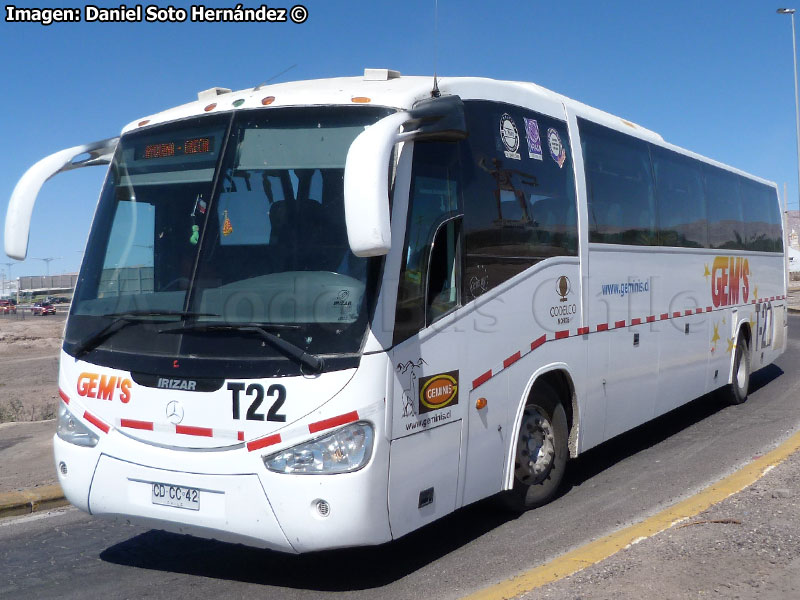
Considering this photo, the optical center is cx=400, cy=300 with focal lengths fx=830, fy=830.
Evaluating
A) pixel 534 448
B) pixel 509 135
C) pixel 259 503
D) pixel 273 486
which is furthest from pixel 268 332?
pixel 534 448

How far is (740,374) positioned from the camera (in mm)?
12203

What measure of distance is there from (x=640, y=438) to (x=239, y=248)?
6.63m

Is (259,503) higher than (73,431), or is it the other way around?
(73,431)

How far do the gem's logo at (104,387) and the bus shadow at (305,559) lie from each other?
1320mm

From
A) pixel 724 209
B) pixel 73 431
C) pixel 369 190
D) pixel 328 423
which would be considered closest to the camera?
pixel 369 190

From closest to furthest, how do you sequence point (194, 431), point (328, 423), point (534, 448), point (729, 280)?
point (328, 423) → point (194, 431) → point (534, 448) → point (729, 280)

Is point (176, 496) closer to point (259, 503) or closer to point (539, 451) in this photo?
point (259, 503)

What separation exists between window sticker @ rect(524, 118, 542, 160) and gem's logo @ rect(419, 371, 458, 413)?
2.26 meters

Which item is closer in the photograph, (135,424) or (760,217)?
(135,424)

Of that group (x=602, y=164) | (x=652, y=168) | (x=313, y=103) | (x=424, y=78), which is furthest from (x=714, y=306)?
(x=313, y=103)

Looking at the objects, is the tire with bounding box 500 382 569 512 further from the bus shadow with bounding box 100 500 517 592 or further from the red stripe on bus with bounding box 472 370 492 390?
the red stripe on bus with bounding box 472 370 492 390

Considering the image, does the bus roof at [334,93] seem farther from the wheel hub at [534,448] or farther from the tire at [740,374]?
the tire at [740,374]

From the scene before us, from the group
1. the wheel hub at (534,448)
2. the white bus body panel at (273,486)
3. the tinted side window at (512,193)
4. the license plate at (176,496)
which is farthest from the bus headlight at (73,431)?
the wheel hub at (534,448)

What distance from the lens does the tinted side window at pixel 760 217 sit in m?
13.0
